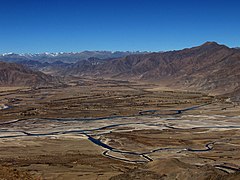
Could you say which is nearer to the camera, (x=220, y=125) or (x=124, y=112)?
(x=220, y=125)

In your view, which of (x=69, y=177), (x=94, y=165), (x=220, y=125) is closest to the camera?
(x=69, y=177)

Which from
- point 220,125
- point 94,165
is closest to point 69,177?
point 94,165

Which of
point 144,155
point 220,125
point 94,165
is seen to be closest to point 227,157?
point 144,155

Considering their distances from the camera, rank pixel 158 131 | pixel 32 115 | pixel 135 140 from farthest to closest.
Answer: pixel 32 115 → pixel 158 131 → pixel 135 140

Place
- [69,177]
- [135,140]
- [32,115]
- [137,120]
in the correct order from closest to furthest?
[69,177] < [135,140] < [137,120] < [32,115]

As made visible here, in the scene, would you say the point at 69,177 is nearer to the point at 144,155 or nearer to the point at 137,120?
the point at 144,155

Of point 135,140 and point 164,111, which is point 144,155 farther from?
point 164,111
